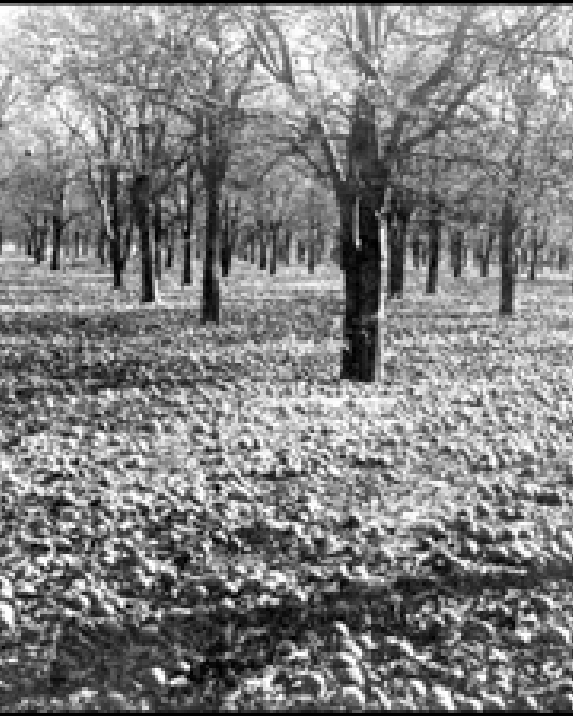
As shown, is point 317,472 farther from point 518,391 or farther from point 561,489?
point 518,391

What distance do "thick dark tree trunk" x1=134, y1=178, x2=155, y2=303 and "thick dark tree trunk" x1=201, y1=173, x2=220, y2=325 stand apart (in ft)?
17.3

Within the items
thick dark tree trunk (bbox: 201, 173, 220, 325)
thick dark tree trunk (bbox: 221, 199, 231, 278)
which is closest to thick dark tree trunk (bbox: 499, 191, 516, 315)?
thick dark tree trunk (bbox: 201, 173, 220, 325)

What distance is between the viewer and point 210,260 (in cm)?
2255

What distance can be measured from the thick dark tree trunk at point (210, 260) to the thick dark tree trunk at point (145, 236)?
528 cm

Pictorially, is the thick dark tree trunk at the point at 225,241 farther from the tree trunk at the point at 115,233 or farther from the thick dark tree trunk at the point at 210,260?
the thick dark tree trunk at the point at 210,260

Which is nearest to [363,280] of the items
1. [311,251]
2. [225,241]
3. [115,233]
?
[115,233]

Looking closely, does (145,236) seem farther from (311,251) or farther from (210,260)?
(311,251)

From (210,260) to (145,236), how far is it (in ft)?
19.4

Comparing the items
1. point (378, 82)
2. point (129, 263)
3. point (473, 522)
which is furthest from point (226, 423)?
point (129, 263)

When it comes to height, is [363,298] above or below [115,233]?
below

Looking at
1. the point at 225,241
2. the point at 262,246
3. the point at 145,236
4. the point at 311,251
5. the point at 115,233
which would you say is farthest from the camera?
the point at 262,246

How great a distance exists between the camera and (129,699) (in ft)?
15.7

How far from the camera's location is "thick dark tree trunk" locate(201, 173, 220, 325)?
867 inches

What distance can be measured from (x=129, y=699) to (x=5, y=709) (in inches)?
27.6
